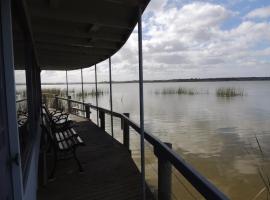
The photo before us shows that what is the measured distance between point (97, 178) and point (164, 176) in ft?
4.25

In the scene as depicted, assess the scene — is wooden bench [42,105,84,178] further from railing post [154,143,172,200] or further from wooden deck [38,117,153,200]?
railing post [154,143,172,200]

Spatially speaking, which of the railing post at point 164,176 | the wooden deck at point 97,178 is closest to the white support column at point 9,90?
the railing post at point 164,176

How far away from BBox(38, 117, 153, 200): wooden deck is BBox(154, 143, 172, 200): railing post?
383mm

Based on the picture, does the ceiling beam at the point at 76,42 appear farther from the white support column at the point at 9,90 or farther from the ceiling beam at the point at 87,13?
the white support column at the point at 9,90

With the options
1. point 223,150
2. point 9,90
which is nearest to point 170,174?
point 9,90

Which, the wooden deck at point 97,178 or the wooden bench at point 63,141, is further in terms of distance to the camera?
the wooden bench at point 63,141

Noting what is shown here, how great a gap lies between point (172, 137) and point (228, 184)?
14.2 ft

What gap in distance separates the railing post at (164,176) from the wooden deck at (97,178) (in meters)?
0.38

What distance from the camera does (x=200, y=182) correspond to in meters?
1.77

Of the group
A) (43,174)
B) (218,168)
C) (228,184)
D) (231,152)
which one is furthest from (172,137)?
(43,174)

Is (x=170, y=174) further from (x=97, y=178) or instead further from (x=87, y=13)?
(x=87, y=13)

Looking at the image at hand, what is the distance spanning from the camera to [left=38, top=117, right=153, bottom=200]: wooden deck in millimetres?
3270

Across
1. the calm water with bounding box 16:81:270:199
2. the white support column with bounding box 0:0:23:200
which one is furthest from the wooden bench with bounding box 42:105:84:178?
the white support column with bounding box 0:0:23:200

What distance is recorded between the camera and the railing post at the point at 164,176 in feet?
9.16
